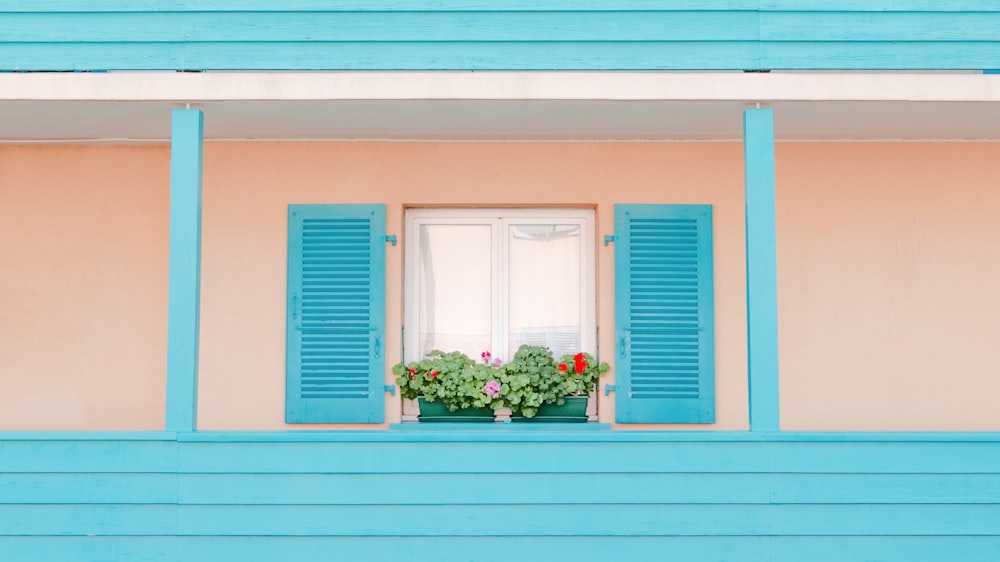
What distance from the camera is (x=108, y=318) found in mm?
5824

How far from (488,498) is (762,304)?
4.78 ft

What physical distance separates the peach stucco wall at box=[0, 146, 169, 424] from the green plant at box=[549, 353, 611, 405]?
7.16ft

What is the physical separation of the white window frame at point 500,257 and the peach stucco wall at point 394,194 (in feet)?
0.34

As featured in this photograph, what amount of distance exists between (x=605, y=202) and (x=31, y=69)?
9.64 feet

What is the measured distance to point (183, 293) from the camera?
4602 mm

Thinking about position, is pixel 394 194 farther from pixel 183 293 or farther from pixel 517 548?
pixel 517 548
